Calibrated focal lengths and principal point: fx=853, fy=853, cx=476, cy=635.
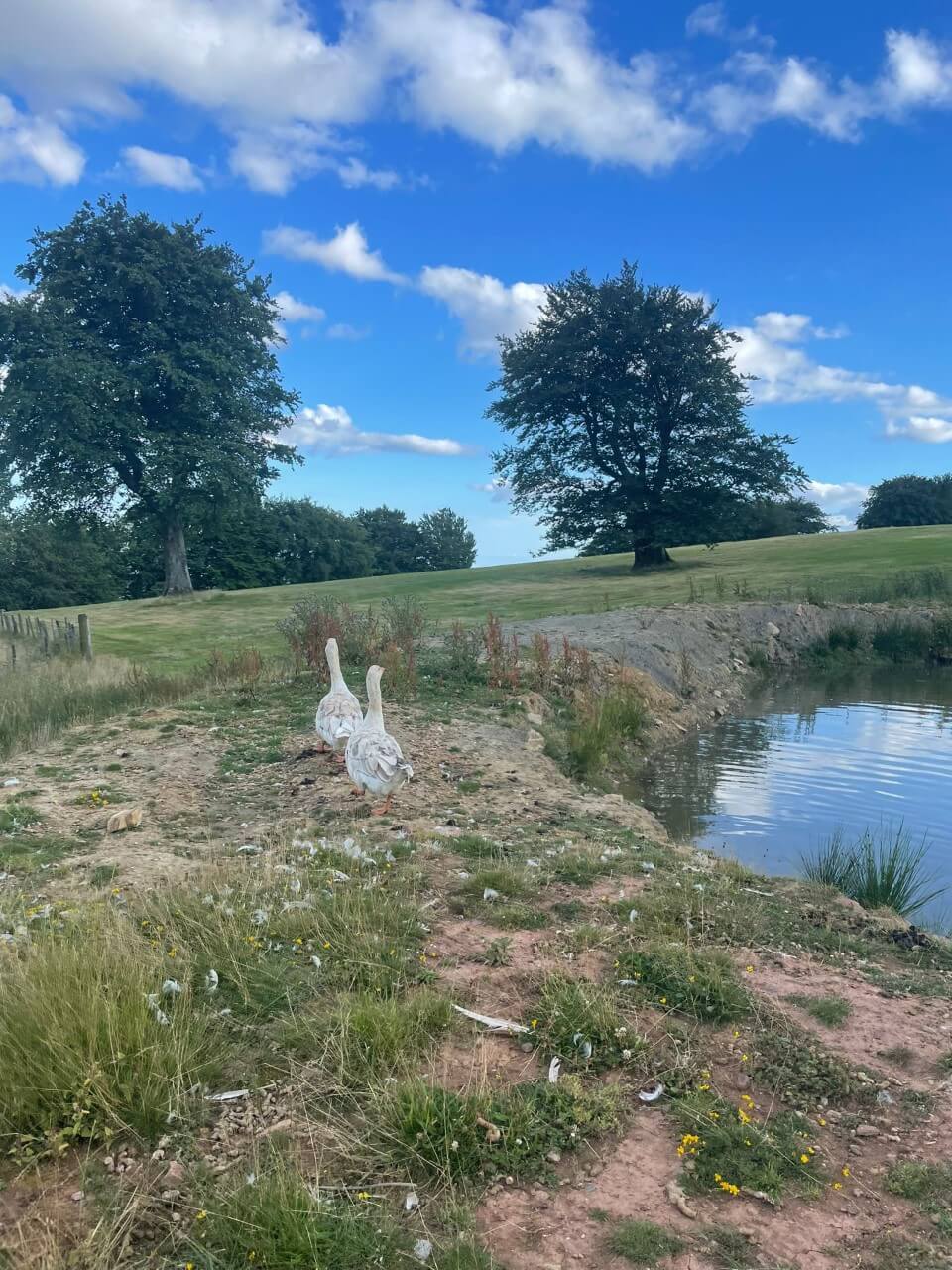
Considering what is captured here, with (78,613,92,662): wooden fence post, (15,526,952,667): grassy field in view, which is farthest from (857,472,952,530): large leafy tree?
(78,613,92,662): wooden fence post

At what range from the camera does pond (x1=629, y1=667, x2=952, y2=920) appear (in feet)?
31.5

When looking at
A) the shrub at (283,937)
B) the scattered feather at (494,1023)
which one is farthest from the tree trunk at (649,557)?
the scattered feather at (494,1023)

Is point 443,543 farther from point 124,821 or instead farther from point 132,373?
point 124,821

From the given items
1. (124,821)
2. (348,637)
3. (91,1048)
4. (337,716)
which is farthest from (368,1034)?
(348,637)

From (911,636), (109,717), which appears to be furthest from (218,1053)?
(911,636)

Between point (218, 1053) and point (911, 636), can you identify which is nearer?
point (218, 1053)

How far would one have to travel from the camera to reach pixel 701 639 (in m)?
21.2

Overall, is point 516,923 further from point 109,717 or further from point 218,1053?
point 109,717

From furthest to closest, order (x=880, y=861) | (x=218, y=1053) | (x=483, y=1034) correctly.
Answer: (x=880, y=861)
(x=483, y=1034)
(x=218, y=1053)

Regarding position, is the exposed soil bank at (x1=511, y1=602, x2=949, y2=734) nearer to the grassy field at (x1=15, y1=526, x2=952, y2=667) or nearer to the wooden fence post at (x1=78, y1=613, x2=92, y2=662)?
the grassy field at (x1=15, y1=526, x2=952, y2=667)

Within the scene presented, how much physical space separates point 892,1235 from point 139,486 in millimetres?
38042

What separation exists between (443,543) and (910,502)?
149 ft

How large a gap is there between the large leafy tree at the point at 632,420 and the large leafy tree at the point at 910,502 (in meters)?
45.8

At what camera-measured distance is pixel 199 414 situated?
120ft
